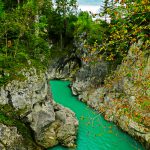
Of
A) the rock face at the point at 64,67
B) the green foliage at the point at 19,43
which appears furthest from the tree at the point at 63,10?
the green foliage at the point at 19,43

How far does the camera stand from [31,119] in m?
20.1

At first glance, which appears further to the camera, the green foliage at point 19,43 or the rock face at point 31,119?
the green foliage at point 19,43

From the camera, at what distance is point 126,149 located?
847 inches

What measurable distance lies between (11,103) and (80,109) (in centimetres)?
1399

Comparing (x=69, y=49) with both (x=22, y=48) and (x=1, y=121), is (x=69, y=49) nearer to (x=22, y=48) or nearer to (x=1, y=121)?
(x=22, y=48)

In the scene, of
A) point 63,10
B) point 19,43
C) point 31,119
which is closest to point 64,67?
point 63,10

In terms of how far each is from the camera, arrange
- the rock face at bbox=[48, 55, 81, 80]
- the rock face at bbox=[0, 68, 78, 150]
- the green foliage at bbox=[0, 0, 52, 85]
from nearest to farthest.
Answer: the rock face at bbox=[0, 68, 78, 150], the green foliage at bbox=[0, 0, 52, 85], the rock face at bbox=[48, 55, 81, 80]

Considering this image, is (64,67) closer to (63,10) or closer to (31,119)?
(63,10)

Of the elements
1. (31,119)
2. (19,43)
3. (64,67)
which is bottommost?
(64,67)

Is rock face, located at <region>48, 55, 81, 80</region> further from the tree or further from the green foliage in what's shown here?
the green foliage

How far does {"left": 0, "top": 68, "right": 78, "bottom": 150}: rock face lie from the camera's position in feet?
60.2

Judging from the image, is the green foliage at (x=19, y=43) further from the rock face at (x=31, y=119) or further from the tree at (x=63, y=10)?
the tree at (x=63, y=10)

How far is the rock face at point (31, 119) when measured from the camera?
18.3 meters

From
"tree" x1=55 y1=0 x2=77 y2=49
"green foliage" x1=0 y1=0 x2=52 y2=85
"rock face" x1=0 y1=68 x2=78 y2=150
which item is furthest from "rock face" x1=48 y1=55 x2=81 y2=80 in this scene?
"rock face" x1=0 y1=68 x2=78 y2=150
